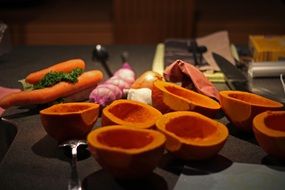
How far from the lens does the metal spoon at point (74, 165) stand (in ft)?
2.47

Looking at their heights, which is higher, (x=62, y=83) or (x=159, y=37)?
(x=62, y=83)

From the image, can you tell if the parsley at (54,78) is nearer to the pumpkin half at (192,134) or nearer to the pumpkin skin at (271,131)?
the pumpkin half at (192,134)

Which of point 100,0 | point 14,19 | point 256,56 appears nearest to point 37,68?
point 256,56

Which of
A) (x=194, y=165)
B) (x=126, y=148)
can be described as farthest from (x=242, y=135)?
(x=126, y=148)

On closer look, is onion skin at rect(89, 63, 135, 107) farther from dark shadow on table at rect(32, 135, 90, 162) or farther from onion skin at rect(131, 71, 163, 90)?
dark shadow on table at rect(32, 135, 90, 162)

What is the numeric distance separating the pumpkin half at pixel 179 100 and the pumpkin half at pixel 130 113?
0.05m

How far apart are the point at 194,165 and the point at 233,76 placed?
46 centimetres

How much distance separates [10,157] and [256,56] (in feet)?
2.70

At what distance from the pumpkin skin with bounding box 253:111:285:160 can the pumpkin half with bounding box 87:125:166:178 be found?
0.19 metres

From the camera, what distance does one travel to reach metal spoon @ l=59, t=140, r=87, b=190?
753 mm

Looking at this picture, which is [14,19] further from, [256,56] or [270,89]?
[270,89]

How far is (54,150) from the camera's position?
887 mm

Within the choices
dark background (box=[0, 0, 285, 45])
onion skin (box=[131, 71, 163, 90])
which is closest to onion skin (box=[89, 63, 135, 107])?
onion skin (box=[131, 71, 163, 90])

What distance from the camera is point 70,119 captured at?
0.83 metres
